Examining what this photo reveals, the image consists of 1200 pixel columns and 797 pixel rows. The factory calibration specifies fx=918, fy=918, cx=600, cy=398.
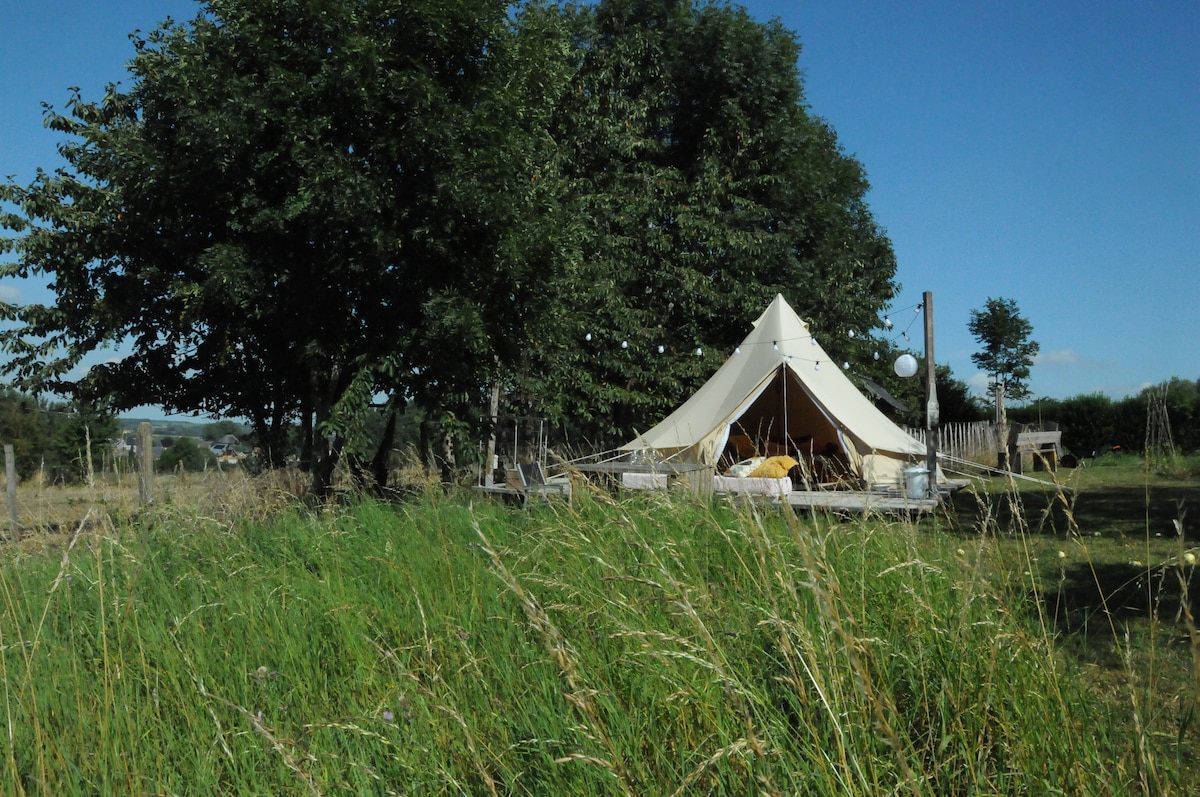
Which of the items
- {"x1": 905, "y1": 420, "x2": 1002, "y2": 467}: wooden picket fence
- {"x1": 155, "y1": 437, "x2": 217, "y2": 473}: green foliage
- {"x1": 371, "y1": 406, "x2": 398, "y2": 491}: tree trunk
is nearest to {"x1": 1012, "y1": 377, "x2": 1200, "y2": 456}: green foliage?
{"x1": 905, "y1": 420, "x2": 1002, "y2": 467}: wooden picket fence

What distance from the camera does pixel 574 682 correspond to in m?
1.45

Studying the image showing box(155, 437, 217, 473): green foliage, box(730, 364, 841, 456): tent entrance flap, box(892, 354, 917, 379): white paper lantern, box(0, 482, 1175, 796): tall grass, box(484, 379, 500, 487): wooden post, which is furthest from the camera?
box(730, 364, 841, 456): tent entrance flap

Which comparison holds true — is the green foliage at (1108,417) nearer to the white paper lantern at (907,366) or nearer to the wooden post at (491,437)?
the white paper lantern at (907,366)

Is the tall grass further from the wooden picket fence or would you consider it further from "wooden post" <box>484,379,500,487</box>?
the wooden picket fence

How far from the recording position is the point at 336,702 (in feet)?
7.88

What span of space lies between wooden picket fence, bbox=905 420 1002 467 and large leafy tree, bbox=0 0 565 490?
11926 millimetres

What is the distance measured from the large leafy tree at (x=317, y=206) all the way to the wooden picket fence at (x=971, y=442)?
39.1 ft

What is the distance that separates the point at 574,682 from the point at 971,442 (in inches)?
751

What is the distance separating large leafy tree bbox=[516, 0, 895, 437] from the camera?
1538 centimetres

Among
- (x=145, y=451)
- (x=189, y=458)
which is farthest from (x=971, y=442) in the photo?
(x=145, y=451)

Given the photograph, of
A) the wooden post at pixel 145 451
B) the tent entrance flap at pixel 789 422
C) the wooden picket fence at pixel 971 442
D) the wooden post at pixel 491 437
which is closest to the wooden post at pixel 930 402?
the tent entrance flap at pixel 789 422

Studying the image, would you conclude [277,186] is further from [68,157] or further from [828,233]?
[828,233]

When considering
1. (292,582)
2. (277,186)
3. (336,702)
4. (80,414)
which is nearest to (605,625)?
(336,702)

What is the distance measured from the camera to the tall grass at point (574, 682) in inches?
63.9
